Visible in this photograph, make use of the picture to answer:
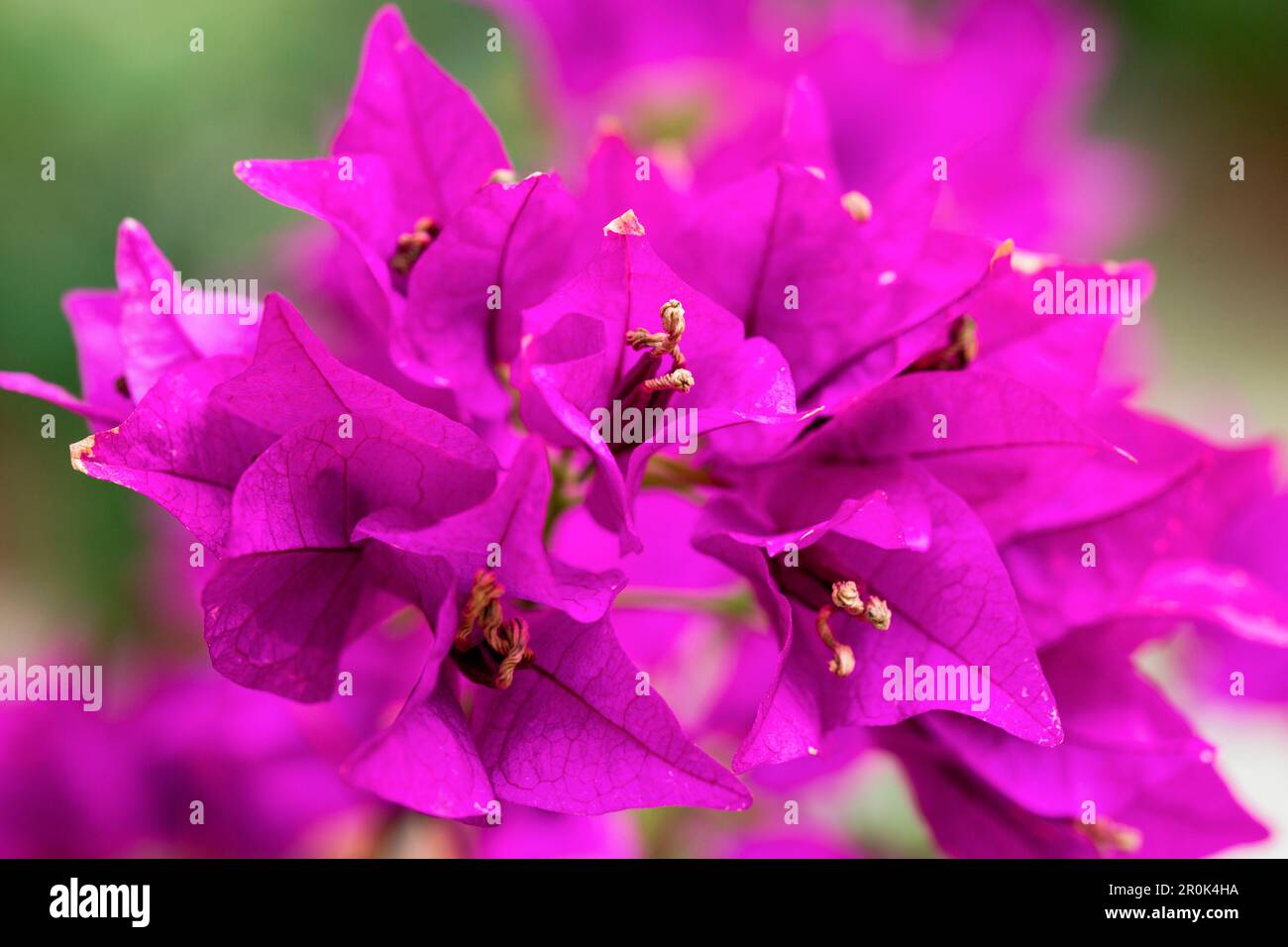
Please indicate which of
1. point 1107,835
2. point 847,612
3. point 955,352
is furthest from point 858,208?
point 1107,835

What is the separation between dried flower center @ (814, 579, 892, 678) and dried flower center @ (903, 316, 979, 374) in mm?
103

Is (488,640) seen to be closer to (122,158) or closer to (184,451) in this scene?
(184,451)

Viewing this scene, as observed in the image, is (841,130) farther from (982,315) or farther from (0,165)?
(0,165)

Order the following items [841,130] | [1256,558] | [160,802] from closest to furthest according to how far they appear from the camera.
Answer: [1256,558]
[160,802]
[841,130]

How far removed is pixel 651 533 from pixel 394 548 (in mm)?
305

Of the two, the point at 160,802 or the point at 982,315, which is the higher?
the point at 982,315

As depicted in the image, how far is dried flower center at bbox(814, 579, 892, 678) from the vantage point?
47cm

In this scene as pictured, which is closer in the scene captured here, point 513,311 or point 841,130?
point 513,311

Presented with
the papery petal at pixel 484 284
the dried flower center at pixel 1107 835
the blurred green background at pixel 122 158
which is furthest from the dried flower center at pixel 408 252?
the blurred green background at pixel 122 158

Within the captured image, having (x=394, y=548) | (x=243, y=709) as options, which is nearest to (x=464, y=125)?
(x=394, y=548)

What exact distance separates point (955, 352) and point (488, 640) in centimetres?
23

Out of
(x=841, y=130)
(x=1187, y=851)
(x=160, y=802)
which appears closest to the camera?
(x=1187, y=851)

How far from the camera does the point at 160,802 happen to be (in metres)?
0.78

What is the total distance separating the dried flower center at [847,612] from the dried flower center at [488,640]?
112 millimetres
